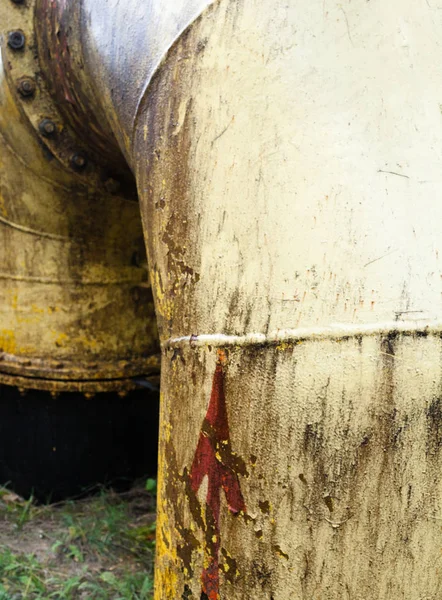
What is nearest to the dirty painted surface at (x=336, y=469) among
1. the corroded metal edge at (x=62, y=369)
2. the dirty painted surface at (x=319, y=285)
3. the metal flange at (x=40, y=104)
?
the dirty painted surface at (x=319, y=285)

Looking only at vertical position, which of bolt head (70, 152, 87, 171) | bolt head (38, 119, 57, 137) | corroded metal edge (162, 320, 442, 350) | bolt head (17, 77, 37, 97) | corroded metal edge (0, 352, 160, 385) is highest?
bolt head (17, 77, 37, 97)

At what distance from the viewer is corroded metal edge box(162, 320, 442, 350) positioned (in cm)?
70

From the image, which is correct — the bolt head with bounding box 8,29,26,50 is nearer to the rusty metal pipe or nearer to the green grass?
the rusty metal pipe

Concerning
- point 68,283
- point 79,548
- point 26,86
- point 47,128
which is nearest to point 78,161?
point 47,128

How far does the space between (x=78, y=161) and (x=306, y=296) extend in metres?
1.08

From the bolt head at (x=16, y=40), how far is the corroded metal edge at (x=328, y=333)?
1086mm

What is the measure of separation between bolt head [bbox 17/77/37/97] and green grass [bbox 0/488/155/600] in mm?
1209

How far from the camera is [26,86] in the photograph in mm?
1554

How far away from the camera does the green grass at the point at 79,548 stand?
1.63m

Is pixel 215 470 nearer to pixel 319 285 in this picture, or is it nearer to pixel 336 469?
pixel 336 469

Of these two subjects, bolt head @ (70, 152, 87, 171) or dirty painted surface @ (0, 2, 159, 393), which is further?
dirty painted surface @ (0, 2, 159, 393)

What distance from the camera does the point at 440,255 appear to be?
71cm

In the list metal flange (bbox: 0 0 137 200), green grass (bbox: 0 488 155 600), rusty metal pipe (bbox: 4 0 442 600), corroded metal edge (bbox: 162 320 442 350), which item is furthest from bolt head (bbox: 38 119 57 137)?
green grass (bbox: 0 488 155 600)

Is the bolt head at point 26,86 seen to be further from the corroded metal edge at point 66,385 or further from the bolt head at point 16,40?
the corroded metal edge at point 66,385
